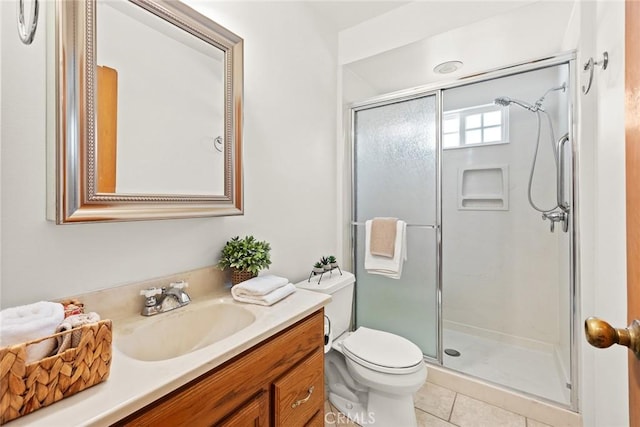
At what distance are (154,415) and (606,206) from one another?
141 centimetres

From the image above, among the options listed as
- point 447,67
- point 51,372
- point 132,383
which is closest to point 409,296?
point 447,67

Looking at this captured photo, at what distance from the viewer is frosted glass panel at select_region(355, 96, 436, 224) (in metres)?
2.00

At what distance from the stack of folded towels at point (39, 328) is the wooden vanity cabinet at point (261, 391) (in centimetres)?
20

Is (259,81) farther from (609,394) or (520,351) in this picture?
(520,351)

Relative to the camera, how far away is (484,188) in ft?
7.94

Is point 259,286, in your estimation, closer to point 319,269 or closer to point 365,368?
point 319,269

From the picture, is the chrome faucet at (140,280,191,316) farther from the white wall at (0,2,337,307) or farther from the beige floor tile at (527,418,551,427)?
the beige floor tile at (527,418,551,427)

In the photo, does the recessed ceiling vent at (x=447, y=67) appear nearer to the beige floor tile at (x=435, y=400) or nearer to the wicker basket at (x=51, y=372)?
the beige floor tile at (x=435, y=400)

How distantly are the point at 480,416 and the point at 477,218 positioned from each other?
1438 mm

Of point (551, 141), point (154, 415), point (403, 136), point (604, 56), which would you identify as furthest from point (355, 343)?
point (551, 141)

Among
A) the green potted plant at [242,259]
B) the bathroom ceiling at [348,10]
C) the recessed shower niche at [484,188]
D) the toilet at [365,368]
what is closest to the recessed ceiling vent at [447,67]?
the bathroom ceiling at [348,10]

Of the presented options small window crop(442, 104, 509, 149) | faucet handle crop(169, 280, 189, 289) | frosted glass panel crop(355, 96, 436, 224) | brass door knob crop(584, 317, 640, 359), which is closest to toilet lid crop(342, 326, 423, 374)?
frosted glass panel crop(355, 96, 436, 224)

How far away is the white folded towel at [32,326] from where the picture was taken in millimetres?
565

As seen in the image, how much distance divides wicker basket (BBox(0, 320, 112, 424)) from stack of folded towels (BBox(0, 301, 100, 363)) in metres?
0.02
